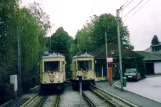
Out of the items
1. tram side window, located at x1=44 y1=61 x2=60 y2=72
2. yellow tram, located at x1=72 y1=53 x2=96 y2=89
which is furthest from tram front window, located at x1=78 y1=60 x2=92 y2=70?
tram side window, located at x1=44 y1=61 x2=60 y2=72

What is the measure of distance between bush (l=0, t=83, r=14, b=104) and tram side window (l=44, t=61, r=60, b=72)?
14.9ft

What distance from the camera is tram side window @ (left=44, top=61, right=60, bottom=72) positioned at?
1058 inches

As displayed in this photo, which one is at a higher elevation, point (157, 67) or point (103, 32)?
point (103, 32)

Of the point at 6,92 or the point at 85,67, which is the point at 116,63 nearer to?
the point at 85,67

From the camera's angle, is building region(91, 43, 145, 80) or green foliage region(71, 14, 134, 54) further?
green foliage region(71, 14, 134, 54)

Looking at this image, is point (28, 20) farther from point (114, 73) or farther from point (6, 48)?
point (114, 73)

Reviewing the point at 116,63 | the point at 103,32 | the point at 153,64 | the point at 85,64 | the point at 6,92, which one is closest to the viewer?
the point at 6,92

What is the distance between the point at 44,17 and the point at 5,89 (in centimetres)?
3115

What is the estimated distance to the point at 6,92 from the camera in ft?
68.5

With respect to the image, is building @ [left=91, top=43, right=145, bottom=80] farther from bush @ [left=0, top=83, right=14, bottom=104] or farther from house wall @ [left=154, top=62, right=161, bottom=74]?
bush @ [left=0, top=83, right=14, bottom=104]

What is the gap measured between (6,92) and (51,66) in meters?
6.90

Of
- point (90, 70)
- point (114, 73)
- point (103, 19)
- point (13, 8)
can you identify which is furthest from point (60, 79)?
point (103, 19)

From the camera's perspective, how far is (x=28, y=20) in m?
35.0

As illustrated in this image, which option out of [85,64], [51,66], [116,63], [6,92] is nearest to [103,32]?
[116,63]
